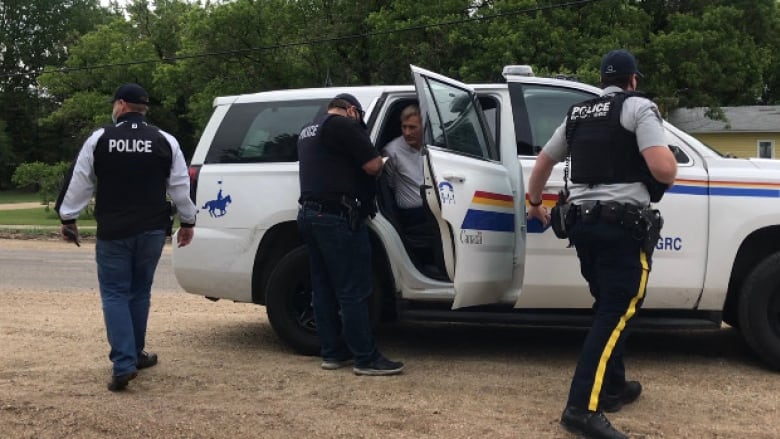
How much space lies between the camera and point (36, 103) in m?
61.9

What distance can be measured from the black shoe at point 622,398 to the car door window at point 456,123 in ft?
5.83

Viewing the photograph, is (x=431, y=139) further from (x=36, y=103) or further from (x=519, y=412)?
(x=36, y=103)

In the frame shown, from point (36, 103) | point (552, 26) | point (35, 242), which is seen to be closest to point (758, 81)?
point (552, 26)

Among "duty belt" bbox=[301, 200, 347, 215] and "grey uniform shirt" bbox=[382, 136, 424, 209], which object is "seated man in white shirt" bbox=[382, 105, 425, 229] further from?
"duty belt" bbox=[301, 200, 347, 215]

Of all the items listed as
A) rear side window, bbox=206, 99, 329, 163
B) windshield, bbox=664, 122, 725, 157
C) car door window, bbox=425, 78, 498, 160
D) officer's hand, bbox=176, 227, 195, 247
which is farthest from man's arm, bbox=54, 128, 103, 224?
windshield, bbox=664, 122, 725, 157

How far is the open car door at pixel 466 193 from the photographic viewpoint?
465cm

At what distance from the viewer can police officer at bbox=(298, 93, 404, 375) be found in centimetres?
473

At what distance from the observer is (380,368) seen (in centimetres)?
489

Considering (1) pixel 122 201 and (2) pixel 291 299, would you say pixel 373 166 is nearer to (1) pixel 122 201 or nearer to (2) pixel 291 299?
(2) pixel 291 299

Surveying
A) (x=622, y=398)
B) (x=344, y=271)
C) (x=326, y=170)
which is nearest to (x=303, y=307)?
(x=344, y=271)

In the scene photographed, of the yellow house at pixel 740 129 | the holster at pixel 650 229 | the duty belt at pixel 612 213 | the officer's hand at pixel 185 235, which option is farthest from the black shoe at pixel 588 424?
the yellow house at pixel 740 129

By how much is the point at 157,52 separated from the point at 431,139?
38508 mm

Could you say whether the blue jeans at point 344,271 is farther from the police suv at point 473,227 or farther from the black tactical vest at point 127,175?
the black tactical vest at point 127,175

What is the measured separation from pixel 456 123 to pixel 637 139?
1.49 meters
